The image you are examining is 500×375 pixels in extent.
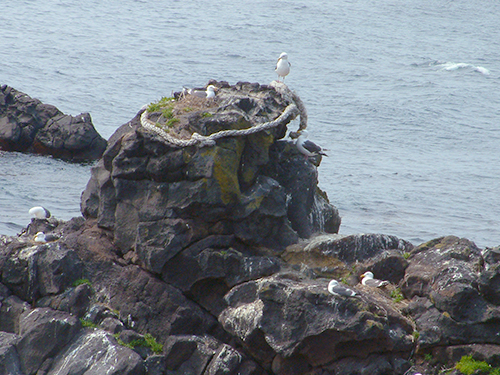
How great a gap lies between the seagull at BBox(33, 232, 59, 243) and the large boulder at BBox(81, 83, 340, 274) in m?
0.90

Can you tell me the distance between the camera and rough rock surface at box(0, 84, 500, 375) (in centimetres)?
878

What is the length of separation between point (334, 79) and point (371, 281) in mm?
37692

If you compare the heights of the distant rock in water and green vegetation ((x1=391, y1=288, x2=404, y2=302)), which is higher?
green vegetation ((x1=391, y1=288, x2=404, y2=302))

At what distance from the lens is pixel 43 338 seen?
984 cm

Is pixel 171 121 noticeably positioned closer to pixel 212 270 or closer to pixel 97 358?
pixel 212 270

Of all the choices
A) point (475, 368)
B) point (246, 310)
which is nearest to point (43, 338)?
point (246, 310)

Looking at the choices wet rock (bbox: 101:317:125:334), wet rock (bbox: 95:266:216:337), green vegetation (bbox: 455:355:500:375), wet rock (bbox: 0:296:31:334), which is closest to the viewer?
green vegetation (bbox: 455:355:500:375)

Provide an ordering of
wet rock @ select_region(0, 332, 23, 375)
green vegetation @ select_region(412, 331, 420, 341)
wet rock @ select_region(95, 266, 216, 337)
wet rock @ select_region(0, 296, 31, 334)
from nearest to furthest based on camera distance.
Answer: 1. green vegetation @ select_region(412, 331, 420, 341)
2. wet rock @ select_region(0, 332, 23, 375)
3. wet rock @ select_region(95, 266, 216, 337)
4. wet rock @ select_region(0, 296, 31, 334)

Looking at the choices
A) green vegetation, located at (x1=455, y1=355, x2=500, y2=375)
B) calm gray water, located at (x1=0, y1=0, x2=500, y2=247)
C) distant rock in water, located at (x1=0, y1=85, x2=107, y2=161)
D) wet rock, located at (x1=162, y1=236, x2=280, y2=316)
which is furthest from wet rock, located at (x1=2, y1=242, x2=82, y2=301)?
distant rock in water, located at (x1=0, y1=85, x2=107, y2=161)

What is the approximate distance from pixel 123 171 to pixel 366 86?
36.9 m

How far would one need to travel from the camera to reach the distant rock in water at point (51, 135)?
89.2 ft

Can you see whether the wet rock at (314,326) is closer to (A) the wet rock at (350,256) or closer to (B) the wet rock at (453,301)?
(B) the wet rock at (453,301)

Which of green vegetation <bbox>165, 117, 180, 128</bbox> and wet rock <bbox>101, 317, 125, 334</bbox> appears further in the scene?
green vegetation <bbox>165, 117, 180, 128</bbox>

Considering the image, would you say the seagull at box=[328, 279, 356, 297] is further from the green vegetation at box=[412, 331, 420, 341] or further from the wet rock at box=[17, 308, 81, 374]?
the wet rock at box=[17, 308, 81, 374]
